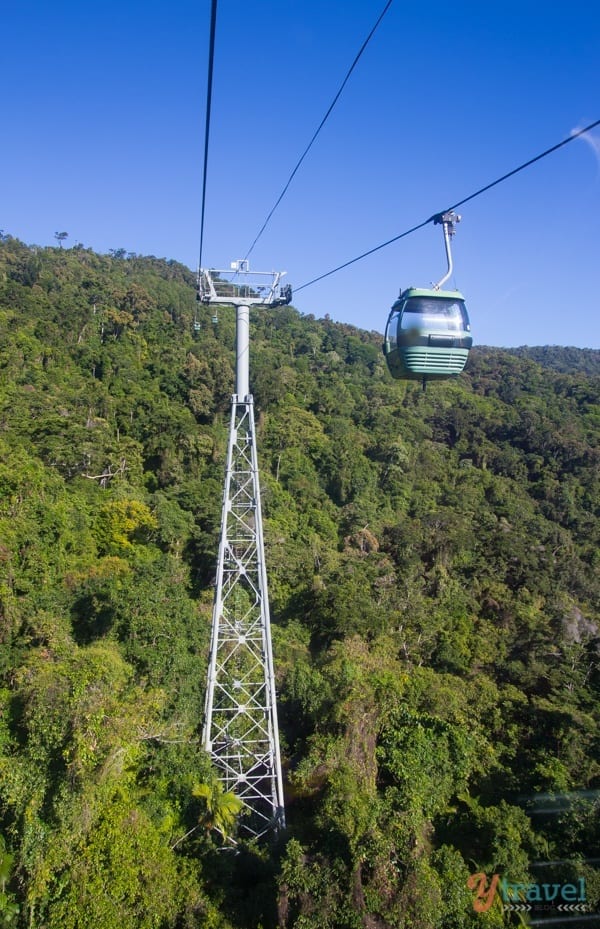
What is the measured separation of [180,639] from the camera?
49.7ft

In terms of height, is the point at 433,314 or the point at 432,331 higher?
the point at 433,314

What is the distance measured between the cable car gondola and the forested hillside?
6.34m

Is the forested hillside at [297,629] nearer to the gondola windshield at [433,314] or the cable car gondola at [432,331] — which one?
the cable car gondola at [432,331]

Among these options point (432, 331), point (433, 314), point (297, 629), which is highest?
point (433, 314)

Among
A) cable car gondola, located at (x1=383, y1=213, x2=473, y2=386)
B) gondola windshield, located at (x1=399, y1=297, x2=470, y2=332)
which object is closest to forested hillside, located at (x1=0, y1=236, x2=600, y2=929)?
cable car gondola, located at (x1=383, y1=213, x2=473, y2=386)

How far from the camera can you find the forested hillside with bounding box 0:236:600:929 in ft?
29.7

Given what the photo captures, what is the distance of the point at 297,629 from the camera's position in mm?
20078

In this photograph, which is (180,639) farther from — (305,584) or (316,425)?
(316,425)

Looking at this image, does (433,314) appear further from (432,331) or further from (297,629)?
(297,629)

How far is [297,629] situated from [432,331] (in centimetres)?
1439

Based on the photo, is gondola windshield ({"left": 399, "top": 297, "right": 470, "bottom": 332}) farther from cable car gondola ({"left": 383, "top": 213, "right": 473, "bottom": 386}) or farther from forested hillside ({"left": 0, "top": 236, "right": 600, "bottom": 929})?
forested hillside ({"left": 0, "top": 236, "right": 600, "bottom": 929})

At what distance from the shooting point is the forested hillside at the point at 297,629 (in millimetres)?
9055

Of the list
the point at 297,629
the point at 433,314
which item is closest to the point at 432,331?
the point at 433,314

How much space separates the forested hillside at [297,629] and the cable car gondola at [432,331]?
6.34 m
